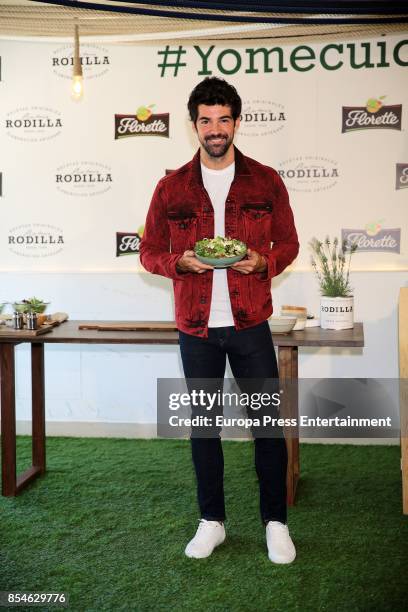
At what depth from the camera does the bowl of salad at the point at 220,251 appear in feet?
8.31

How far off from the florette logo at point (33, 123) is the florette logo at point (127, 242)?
77cm

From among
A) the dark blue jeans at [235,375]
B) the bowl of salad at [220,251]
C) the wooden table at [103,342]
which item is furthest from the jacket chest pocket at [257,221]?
the wooden table at [103,342]

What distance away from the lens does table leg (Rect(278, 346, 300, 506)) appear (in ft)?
11.1

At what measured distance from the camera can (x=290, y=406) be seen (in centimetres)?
348

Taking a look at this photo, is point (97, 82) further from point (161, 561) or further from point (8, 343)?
point (161, 561)

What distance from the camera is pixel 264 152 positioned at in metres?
4.52

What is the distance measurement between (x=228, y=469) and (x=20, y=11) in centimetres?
290

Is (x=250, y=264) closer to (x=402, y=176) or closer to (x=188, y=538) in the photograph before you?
(x=188, y=538)

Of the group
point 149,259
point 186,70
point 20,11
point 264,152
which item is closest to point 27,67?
point 20,11

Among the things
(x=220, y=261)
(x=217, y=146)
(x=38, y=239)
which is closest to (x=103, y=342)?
(x=220, y=261)

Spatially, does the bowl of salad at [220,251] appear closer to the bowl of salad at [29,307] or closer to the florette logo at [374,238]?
the bowl of salad at [29,307]

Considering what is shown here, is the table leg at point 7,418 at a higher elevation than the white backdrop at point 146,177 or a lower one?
lower

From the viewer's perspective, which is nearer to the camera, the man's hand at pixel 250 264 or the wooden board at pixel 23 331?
the man's hand at pixel 250 264

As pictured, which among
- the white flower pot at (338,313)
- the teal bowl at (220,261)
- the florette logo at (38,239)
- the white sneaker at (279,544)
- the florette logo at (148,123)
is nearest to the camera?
the teal bowl at (220,261)
